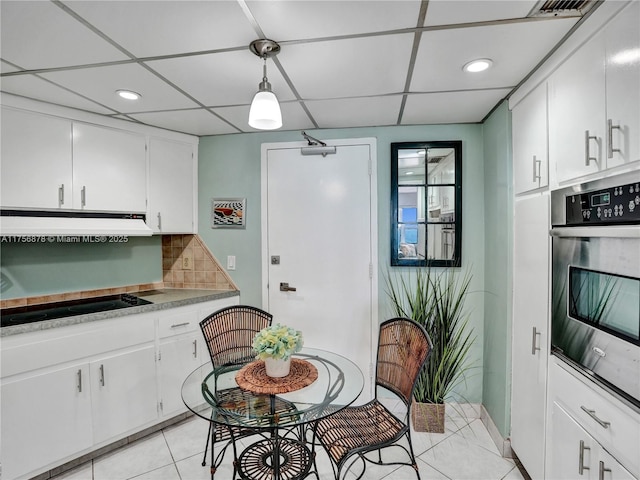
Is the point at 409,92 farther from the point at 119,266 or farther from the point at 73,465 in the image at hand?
the point at 73,465

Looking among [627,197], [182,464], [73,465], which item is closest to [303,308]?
[182,464]

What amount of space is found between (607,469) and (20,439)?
2849 millimetres

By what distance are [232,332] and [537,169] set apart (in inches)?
83.9

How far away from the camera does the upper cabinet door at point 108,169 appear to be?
7.75ft

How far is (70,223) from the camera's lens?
230 cm

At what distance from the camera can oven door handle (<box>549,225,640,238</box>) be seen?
1.12m

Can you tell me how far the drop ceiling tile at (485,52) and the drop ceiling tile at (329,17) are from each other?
8.0 inches

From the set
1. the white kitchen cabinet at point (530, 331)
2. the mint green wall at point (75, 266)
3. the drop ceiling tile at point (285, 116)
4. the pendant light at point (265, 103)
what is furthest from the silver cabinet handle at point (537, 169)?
the mint green wall at point (75, 266)

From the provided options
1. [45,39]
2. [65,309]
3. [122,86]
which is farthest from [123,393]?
[45,39]

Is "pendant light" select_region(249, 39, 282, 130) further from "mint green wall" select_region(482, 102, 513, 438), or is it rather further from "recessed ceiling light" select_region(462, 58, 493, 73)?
"mint green wall" select_region(482, 102, 513, 438)

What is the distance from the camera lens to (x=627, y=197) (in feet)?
3.75

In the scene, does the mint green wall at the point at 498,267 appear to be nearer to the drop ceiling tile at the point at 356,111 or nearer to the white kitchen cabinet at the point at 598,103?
the white kitchen cabinet at the point at 598,103

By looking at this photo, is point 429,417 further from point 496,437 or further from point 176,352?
point 176,352

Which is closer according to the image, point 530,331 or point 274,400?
point 274,400
